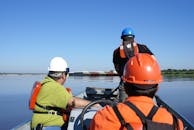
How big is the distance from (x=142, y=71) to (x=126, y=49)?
3.03 meters

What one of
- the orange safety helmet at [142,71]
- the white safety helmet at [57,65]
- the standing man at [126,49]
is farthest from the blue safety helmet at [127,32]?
the orange safety helmet at [142,71]

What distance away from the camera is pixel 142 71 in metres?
2.52

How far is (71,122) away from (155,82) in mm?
1636

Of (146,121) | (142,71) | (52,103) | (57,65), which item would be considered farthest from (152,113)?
(57,65)

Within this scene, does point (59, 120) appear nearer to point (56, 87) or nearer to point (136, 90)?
point (56, 87)

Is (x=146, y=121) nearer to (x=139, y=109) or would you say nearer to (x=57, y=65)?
(x=139, y=109)

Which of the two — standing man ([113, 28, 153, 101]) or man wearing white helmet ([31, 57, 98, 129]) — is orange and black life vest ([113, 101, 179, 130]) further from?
standing man ([113, 28, 153, 101])

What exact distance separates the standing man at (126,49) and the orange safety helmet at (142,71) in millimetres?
2851

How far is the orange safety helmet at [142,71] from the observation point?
2.48m

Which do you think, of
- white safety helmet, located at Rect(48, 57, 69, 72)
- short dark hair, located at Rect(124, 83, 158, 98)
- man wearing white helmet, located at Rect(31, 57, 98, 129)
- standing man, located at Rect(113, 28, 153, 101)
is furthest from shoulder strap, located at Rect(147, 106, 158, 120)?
standing man, located at Rect(113, 28, 153, 101)

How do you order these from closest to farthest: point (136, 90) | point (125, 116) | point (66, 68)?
1. point (125, 116)
2. point (136, 90)
3. point (66, 68)

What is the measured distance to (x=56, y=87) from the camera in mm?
4363

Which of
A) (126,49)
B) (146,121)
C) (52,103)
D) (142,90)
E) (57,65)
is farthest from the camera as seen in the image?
(126,49)

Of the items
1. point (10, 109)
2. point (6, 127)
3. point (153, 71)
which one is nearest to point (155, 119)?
point (153, 71)
